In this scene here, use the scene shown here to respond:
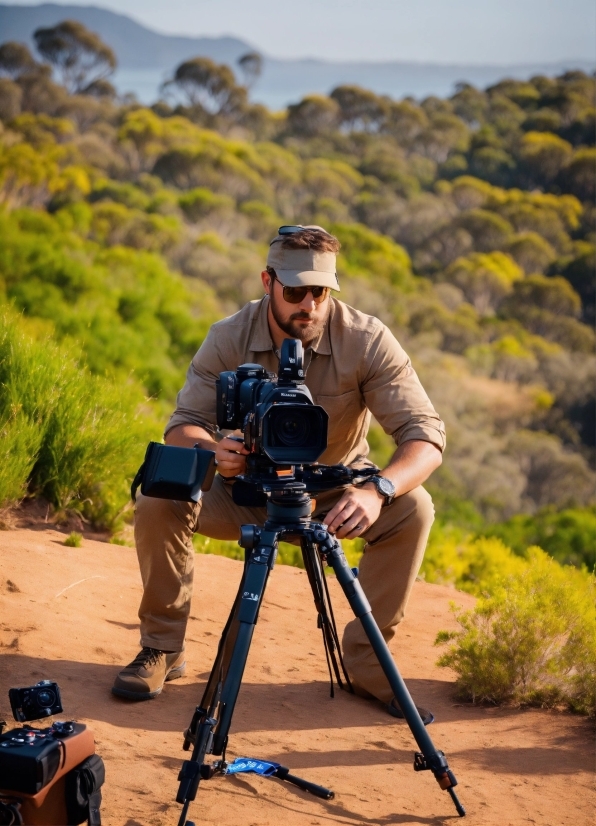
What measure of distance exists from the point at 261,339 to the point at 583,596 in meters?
1.58

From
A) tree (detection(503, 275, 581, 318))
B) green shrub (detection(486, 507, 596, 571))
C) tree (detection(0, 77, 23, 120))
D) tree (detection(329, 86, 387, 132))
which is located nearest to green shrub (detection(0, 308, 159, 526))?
green shrub (detection(486, 507, 596, 571))

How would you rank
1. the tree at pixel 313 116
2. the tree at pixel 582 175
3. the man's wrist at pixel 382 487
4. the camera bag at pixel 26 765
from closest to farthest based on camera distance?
the camera bag at pixel 26 765 < the man's wrist at pixel 382 487 < the tree at pixel 582 175 < the tree at pixel 313 116

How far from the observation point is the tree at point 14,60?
34.8m

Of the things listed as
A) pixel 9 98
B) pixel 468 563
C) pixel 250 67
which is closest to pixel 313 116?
pixel 250 67

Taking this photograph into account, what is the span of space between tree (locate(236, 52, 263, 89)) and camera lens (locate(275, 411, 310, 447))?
134 ft

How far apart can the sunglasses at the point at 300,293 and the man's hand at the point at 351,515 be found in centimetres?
83

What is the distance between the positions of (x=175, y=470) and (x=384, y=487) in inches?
24.0

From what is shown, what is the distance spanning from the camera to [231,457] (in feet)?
8.84

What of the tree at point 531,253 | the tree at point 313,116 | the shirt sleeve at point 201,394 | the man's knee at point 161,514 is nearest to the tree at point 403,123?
the tree at point 313,116

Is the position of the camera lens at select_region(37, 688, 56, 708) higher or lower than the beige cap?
lower

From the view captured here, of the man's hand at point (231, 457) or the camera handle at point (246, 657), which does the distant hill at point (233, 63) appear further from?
the camera handle at point (246, 657)

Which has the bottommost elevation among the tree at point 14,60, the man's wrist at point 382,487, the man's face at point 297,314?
the man's wrist at point 382,487

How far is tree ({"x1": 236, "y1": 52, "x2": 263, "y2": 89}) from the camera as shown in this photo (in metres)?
41.2

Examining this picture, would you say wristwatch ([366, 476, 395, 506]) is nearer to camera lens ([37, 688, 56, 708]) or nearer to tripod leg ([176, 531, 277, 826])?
tripod leg ([176, 531, 277, 826])
